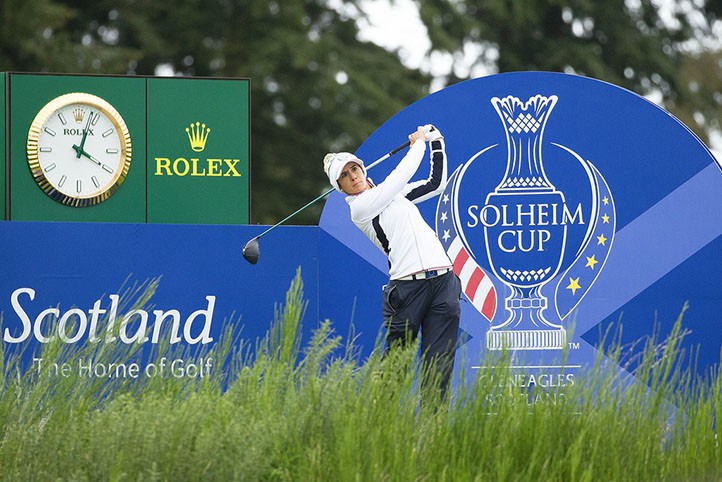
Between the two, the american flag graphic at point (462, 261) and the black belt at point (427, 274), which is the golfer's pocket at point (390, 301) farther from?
the american flag graphic at point (462, 261)

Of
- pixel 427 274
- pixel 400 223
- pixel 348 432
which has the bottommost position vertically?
pixel 348 432

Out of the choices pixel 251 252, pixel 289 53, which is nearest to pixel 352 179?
pixel 251 252

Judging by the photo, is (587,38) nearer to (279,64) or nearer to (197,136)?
(279,64)

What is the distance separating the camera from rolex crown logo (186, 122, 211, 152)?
9211 millimetres

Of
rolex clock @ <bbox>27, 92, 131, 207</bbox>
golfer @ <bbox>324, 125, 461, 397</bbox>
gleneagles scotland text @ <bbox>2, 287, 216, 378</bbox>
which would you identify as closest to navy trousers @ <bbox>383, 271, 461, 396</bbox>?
golfer @ <bbox>324, 125, 461, 397</bbox>

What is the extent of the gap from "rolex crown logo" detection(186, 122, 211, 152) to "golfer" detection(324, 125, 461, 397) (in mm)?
1935

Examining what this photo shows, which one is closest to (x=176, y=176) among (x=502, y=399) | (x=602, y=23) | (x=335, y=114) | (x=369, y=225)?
(x=369, y=225)

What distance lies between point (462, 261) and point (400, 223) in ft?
4.70

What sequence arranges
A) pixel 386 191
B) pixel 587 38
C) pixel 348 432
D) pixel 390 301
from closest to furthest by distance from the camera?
pixel 348 432, pixel 386 191, pixel 390 301, pixel 587 38

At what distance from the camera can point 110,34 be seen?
2108 cm

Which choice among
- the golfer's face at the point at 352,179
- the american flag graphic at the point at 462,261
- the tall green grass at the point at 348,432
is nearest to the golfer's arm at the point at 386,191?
the golfer's face at the point at 352,179

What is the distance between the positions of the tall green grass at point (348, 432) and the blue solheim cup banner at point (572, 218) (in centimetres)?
319

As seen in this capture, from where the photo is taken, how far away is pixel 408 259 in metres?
7.37

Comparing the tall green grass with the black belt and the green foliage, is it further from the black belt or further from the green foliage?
the green foliage
